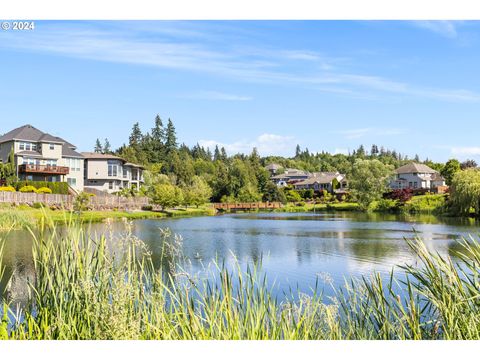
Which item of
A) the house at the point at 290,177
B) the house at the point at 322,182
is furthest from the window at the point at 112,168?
the house at the point at 322,182

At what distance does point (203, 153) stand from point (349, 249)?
10.9 metres

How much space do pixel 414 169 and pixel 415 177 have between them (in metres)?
0.73

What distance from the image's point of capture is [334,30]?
508cm

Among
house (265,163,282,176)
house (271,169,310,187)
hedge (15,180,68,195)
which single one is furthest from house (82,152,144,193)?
house (271,169,310,187)

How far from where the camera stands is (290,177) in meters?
38.1

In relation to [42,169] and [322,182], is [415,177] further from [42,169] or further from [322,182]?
[42,169]

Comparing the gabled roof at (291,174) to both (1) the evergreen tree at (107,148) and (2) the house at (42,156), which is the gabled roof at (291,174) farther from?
(2) the house at (42,156)

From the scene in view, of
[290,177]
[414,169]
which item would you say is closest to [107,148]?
[290,177]

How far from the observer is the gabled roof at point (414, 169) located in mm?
34875

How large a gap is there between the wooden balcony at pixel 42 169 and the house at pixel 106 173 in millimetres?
1074

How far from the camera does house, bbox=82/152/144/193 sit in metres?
19.2

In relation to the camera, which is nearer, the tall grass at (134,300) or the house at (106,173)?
the tall grass at (134,300)
